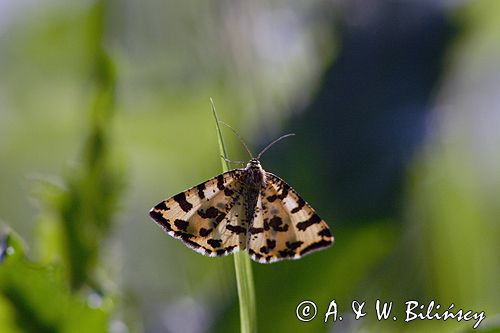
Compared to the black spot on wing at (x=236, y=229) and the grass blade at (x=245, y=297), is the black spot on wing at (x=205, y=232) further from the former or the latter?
the grass blade at (x=245, y=297)

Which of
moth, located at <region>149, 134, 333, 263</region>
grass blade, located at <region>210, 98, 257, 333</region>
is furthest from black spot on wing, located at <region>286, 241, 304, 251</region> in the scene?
grass blade, located at <region>210, 98, 257, 333</region>

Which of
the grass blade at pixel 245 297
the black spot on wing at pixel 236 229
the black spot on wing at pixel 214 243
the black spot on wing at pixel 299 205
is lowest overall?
the grass blade at pixel 245 297

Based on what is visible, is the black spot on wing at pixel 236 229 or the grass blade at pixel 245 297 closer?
the grass blade at pixel 245 297

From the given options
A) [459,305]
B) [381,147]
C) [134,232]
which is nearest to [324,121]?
[381,147]

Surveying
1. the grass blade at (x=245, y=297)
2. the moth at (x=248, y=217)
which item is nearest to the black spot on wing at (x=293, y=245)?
the moth at (x=248, y=217)

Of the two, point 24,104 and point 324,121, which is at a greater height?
point 24,104

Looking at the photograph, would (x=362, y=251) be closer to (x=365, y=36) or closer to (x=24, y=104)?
(x=365, y=36)

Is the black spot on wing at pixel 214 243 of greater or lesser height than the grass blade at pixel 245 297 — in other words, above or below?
above

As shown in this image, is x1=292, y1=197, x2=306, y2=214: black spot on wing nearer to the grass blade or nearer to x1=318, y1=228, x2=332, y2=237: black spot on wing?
x1=318, y1=228, x2=332, y2=237: black spot on wing
